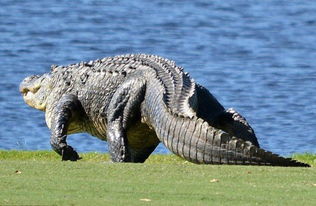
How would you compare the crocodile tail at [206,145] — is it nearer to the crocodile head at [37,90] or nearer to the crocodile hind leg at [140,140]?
the crocodile hind leg at [140,140]

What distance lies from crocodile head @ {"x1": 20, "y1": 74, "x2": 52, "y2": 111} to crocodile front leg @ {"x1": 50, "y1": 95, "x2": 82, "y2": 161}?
0.78 m

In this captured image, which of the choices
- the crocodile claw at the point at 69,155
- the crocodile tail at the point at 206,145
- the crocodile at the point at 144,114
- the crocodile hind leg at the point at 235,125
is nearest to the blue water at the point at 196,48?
the crocodile at the point at 144,114

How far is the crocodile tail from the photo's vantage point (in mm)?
11688

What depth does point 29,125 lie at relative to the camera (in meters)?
23.9

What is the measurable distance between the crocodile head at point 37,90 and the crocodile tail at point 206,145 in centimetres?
248

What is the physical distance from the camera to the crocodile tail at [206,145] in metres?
11.7

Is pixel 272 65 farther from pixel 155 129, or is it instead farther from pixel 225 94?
pixel 155 129

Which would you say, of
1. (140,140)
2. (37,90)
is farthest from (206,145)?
(37,90)

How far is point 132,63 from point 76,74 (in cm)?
76

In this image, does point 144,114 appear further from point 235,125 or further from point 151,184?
point 151,184

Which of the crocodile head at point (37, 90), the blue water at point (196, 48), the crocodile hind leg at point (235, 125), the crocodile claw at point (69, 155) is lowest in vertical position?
the blue water at point (196, 48)

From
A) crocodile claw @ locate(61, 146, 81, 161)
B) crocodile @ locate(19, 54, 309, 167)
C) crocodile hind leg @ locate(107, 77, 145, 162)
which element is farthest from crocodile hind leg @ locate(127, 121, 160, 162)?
crocodile claw @ locate(61, 146, 81, 161)

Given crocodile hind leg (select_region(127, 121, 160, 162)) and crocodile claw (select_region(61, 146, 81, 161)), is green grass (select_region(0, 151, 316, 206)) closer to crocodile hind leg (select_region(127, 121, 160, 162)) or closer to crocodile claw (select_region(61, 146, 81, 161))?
crocodile claw (select_region(61, 146, 81, 161))

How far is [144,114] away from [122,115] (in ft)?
0.85
